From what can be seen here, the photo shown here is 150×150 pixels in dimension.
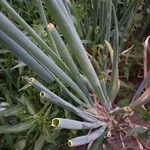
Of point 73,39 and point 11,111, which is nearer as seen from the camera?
point 73,39

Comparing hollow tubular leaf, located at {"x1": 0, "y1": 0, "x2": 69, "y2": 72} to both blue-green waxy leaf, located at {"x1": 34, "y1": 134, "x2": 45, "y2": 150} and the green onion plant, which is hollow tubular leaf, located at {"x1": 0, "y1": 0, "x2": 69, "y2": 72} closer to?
the green onion plant

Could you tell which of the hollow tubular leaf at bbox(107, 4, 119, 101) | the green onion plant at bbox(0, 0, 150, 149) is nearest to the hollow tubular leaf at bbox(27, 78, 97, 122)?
the green onion plant at bbox(0, 0, 150, 149)

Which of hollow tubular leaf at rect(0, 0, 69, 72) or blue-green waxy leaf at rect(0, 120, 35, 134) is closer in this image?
hollow tubular leaf at rect(0, 0, 69, 72)

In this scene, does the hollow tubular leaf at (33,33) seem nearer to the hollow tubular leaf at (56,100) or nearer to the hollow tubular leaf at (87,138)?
the hollow tubular leaf at (56,100)

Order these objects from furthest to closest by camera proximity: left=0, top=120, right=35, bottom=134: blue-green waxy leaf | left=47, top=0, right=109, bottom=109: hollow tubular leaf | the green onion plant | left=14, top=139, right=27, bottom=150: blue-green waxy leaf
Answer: left=14, top=139, right=27, bottom=150: blue-green waxy leaf < left=0, top=120, right=35, bottom=134: blue-green waxy leaf < the green onion plant < left=47, top=0, right=109, bottom=109: hollow tubular leaf

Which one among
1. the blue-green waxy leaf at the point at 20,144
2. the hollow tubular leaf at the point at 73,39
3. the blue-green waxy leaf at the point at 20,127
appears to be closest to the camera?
the hollow tubular leaf at the point at 73,39

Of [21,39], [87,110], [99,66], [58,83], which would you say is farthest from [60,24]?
[99,66]

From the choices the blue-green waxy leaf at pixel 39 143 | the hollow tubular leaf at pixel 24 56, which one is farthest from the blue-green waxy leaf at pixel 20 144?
the hollow tubular leaf at pixel 24 56

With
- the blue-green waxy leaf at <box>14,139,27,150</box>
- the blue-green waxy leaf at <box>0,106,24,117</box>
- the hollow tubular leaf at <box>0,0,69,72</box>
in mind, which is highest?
the hollow tubular leaf at <box>0,0,69,72</box>

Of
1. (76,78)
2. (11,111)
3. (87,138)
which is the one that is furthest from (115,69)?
(11,111)

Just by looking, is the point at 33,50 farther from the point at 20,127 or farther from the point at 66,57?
the point at 20,127

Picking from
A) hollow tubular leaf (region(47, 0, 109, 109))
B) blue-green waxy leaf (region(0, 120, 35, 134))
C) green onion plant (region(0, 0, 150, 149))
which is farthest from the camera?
blue-green waxy leaf (region(0, 120, 35, 134))
